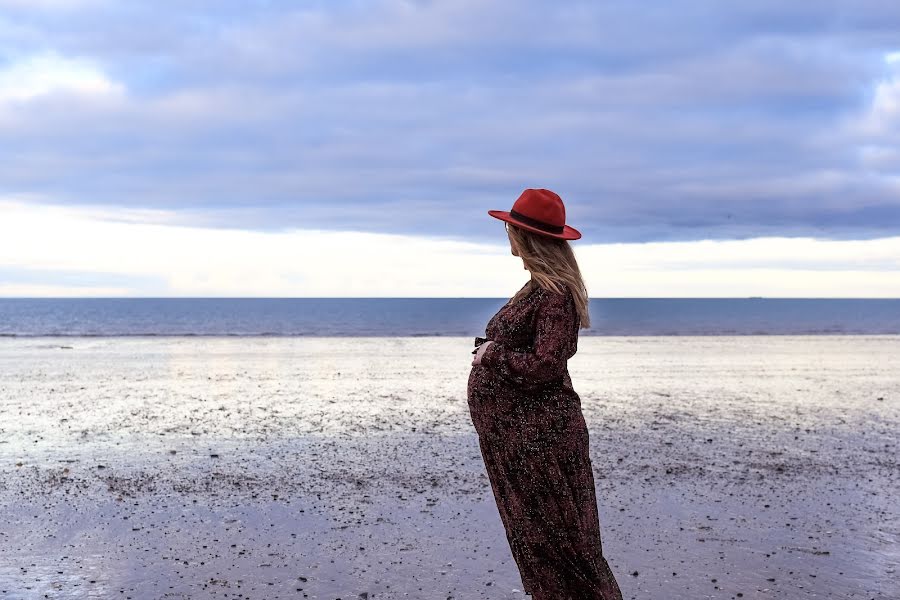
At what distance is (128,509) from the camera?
25.0ft

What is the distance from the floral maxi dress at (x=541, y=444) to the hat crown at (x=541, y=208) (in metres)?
0.35

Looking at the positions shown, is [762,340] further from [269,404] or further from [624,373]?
[269,404]

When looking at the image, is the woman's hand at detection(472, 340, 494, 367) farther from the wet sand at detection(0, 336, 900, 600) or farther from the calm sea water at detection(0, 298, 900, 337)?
the calm sea water at detection(0, 298, 900, 337)

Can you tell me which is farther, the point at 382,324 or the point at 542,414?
the point at 382,324

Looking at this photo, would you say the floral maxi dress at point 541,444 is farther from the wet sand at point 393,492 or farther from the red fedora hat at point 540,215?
the wet sand at point 393,492

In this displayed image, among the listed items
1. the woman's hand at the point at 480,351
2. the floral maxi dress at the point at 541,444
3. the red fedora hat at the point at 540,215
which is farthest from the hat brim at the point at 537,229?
the woman's hand at the point at 480,351

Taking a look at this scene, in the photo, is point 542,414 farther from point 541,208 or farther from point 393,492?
point 393,492

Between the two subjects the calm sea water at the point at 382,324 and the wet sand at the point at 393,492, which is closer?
the wet sand at the point at 393,492

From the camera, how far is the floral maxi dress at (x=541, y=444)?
161 inches

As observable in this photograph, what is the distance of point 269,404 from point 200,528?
7556 millimetres

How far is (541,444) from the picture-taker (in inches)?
165

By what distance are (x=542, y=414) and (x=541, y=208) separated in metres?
1.00

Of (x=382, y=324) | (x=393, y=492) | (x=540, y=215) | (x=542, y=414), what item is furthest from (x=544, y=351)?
(x=382, y=324)

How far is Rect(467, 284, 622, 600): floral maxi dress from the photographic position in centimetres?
408
